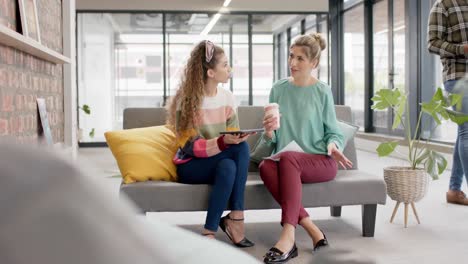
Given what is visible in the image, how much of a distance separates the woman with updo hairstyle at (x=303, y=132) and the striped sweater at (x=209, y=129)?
0.21 meters

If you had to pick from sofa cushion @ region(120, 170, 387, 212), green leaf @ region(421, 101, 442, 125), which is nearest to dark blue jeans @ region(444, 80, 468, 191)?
green leaf @ region(421, 101, 442, 125)

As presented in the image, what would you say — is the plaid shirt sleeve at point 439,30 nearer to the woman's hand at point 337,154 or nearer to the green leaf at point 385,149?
the green leaf at point 385,149

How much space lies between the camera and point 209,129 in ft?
8.98

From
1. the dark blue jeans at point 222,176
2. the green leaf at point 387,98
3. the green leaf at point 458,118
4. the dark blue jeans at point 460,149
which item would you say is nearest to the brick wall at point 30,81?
the dark blue jeans at point 222,176

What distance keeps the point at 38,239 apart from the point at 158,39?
9503mm

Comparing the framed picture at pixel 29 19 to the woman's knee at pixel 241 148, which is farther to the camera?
the woman's knee at pixel 241 148

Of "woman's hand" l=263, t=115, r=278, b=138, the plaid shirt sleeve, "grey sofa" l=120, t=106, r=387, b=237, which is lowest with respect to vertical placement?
"grey sofa" l=120, t=106, r=387, b=237

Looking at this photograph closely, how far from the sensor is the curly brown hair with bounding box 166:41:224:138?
2.71m

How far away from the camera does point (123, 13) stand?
9.22m

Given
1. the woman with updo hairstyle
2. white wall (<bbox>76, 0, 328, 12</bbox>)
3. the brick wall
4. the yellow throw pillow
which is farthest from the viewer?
white wall (<bbox>76, 0, 328, 12</bbox>)

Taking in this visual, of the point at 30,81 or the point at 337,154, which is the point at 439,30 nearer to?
the point at 337,154

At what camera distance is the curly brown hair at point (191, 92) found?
2.71 meters

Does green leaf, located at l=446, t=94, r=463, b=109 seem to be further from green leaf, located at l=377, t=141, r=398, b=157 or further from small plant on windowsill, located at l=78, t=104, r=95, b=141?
small plant on windowsill, located at l=78, t=104, r=95, b=141

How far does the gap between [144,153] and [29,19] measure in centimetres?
100
